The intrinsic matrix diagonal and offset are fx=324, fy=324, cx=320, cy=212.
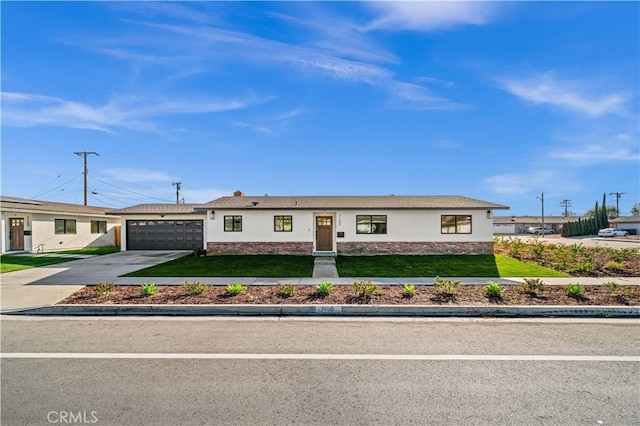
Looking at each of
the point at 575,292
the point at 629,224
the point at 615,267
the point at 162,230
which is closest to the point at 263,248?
the point at 162,230

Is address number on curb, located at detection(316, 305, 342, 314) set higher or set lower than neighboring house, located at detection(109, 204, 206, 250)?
lower

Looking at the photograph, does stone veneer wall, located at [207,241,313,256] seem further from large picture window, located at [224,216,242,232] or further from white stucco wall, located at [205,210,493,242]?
large picture window, located at [224,216,242,232]

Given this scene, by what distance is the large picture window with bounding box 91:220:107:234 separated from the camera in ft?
82.5

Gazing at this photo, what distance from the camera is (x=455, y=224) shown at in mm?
18297

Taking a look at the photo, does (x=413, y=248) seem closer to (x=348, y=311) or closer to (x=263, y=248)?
(x=263, y=248)

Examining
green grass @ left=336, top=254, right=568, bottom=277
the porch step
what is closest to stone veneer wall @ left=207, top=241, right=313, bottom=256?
the porch step

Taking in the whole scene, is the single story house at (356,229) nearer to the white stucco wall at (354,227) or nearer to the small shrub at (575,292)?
the white stucco wall at (354,227)

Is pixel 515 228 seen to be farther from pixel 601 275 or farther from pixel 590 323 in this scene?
pixel 590 323

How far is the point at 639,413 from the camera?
328 cm

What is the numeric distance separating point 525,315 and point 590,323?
3.62 ft

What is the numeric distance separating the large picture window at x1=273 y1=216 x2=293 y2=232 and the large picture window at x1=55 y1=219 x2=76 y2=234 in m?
16.1

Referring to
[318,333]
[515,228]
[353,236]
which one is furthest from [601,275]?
[515,228]

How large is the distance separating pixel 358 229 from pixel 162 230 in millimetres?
13253

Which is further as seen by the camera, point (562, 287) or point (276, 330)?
point (562, 287)
